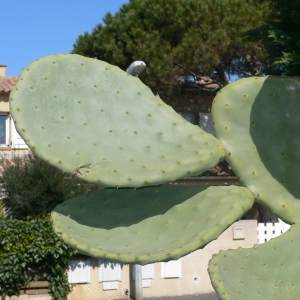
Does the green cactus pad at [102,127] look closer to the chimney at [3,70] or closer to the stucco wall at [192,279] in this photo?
the stucco wall at [192,279]

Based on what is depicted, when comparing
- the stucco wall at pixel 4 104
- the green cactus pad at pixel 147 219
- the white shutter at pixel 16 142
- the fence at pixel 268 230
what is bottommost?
the green cactus pad at pixel 147 219

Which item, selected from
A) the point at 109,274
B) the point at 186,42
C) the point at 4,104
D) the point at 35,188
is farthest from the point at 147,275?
the point at 4,104

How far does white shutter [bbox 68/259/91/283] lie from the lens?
9.89 m

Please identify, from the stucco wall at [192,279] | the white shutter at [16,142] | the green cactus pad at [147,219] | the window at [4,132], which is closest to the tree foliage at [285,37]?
the stucco wall at [192,279]

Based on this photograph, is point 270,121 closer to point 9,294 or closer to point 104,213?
point 104,213

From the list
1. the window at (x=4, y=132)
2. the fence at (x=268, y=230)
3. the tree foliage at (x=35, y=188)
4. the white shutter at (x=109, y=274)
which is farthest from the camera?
the window at (x=4, y=132)

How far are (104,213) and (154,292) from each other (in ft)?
26.4

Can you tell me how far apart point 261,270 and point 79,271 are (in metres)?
7.81

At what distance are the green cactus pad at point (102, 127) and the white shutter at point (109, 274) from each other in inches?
297

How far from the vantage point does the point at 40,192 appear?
12.9 m

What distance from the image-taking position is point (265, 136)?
2766 mm

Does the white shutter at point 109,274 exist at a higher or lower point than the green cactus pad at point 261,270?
higher

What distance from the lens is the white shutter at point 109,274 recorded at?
1007 centimetres

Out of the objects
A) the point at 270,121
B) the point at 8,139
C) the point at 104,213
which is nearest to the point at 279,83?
the point at 270,121
